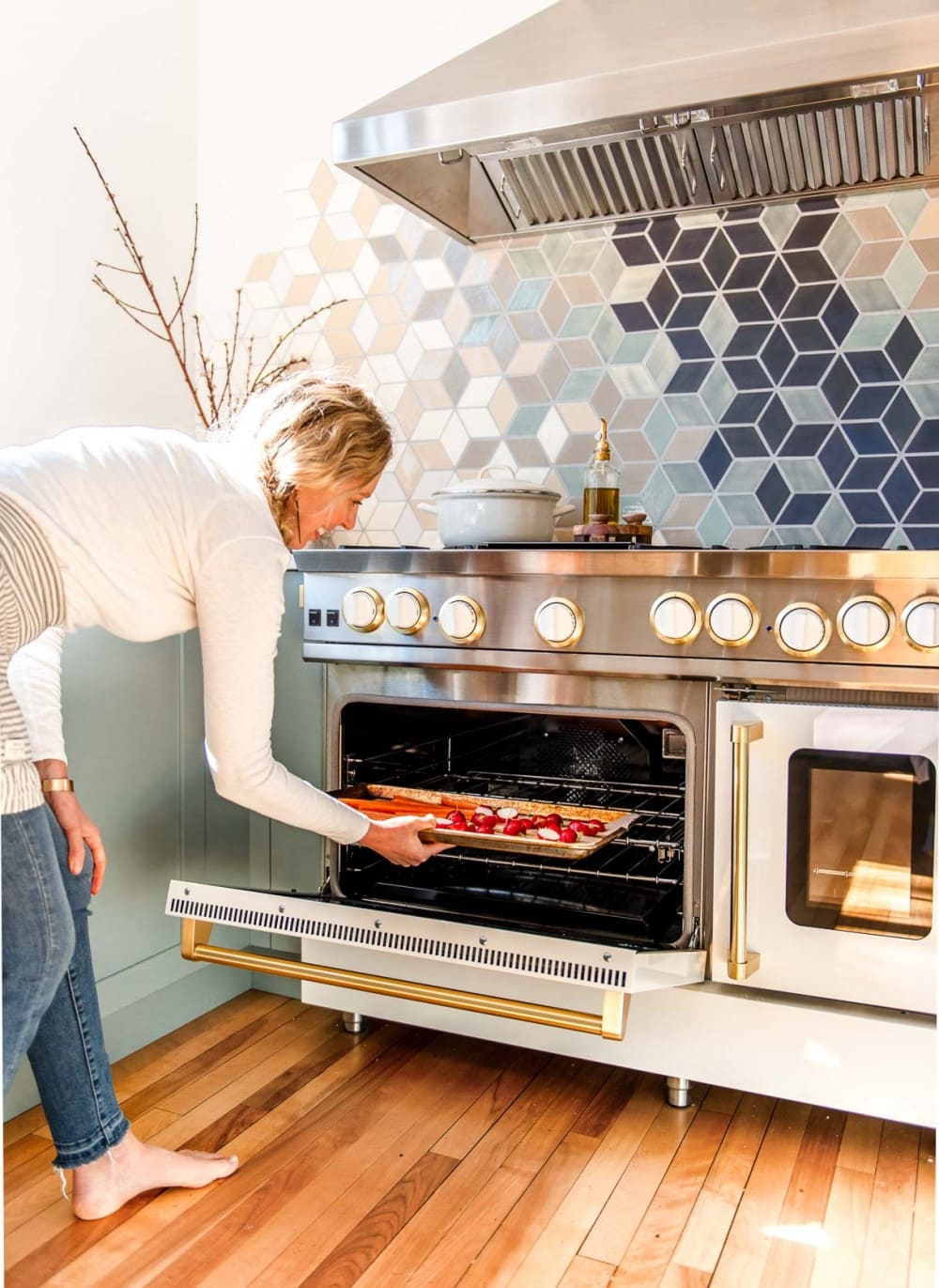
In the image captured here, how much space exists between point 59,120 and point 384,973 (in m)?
1.80

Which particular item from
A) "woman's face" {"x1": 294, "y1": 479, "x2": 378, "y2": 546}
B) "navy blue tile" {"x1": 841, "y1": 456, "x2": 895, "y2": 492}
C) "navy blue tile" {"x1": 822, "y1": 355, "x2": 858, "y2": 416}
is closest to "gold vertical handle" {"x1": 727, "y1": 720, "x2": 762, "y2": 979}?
"woman's face" {"x1": 294, "y1": 479, "x2": 378, "y2": 546}

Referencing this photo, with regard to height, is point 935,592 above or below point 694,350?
below

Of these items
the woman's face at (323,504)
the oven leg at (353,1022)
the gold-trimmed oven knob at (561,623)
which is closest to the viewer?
the woman's face at (323,504)

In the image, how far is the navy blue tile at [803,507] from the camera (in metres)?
2.15

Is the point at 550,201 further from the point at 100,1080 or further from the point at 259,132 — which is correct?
the point at 100,1080

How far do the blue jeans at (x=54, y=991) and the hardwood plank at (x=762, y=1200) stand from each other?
828 millimetres

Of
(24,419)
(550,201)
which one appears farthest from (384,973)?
(550,201)

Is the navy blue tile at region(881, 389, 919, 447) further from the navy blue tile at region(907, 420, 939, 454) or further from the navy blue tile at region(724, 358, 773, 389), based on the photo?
the navy blue tile at region(724, 358, 773, 389)

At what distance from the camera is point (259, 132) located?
104 inches

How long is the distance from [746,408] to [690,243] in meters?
0.36

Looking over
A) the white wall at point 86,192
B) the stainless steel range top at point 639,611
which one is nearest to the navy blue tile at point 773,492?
the stainless steel range top at point 639,611

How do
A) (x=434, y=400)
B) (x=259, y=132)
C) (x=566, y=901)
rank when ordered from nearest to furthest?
(x=566, y=901), (x=434, y=400), (x=259, y=132)

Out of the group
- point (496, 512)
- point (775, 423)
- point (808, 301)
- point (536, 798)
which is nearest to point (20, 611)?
point (496, 512)

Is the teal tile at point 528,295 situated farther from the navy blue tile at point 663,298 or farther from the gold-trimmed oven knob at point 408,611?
the gold-trimmed oven knob at point 408,611
